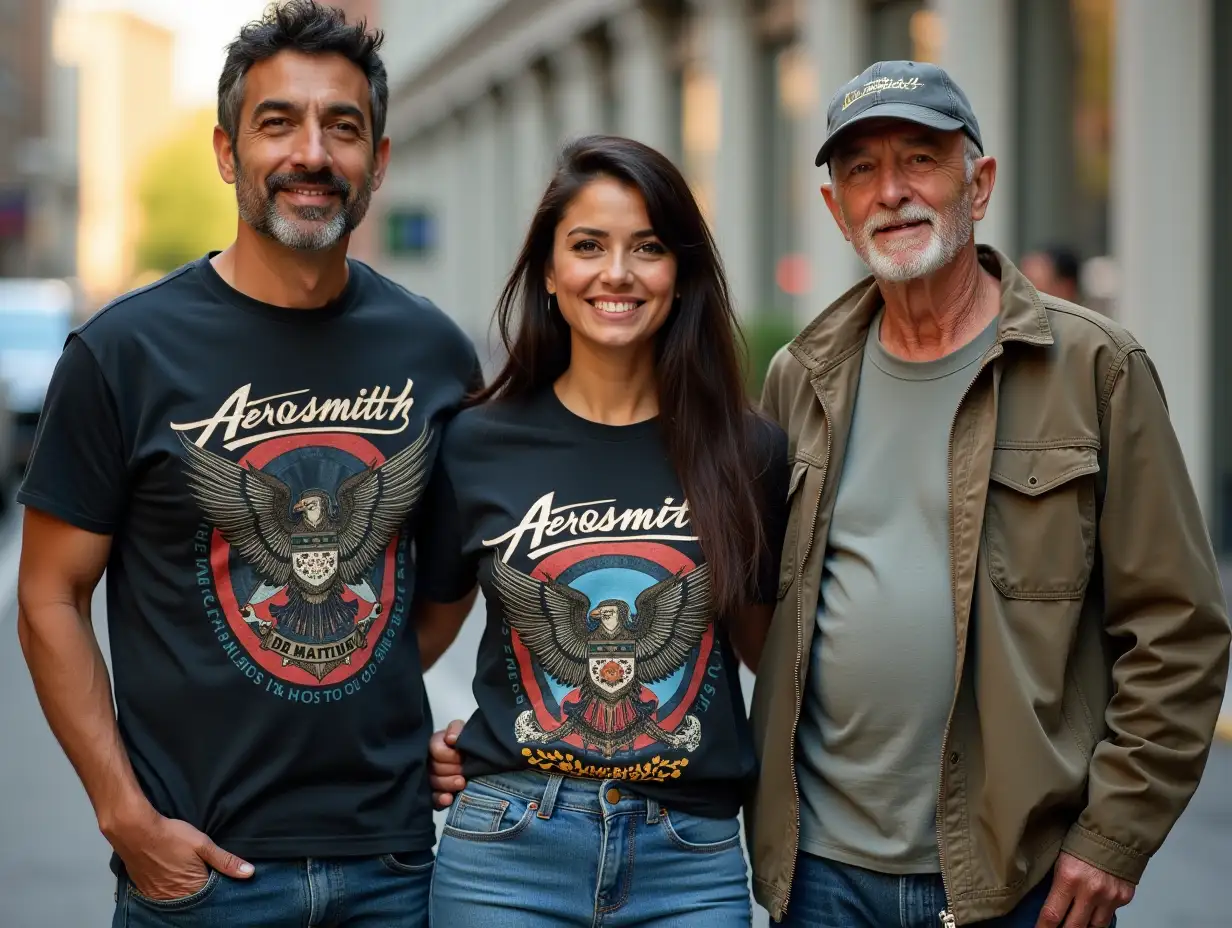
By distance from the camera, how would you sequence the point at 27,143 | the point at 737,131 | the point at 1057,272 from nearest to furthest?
the point at 1057,272
the point at 737,131
the point at 27,143

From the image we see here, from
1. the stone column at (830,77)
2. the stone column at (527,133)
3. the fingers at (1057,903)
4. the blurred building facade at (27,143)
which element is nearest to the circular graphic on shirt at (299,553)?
the fingers at (1057,903)

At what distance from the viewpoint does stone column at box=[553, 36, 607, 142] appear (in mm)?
28844

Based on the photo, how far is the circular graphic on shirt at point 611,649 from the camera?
321 cm

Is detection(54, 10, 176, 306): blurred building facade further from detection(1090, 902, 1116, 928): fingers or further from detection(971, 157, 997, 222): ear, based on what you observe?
detection(1090, 902, 1116, 928): fingers

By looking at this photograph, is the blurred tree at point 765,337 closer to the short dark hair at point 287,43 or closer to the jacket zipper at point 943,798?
the short dark hair at point 287,43

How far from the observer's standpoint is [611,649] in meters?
3.25

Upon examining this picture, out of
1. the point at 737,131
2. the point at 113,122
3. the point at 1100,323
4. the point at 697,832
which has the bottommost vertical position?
the point at 697,832

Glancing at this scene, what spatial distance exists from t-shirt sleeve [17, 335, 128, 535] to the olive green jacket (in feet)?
5.11

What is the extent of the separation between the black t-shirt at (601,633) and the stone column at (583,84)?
997 inches

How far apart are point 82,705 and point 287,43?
4.37 ft

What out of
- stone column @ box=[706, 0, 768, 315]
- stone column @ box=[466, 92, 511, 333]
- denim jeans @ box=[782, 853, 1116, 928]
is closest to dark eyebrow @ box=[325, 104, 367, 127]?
denim jeans @ box=[782, 853, 1116, 928]

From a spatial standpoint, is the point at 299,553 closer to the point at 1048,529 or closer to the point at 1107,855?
the point at 1048,529

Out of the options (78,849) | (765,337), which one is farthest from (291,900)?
(765,337)

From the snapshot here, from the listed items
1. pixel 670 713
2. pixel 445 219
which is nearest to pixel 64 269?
pixel 445 219
